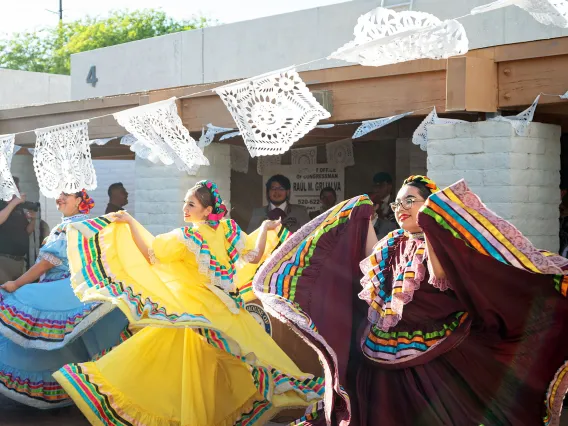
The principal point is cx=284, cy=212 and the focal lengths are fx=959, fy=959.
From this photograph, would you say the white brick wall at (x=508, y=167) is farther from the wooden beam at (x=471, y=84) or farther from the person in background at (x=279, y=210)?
the person in background at (x=279, y=210)

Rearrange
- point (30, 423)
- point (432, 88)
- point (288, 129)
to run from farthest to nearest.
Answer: point (432, 88)
point (30, 423)
point (288, 129)

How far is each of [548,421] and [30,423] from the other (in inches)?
146

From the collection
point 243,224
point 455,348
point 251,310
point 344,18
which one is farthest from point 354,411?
point 344,18

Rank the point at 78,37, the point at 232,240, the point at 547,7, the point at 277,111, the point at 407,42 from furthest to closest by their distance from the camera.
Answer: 1. the point at 78,37
2. the point at 232,240
3. the point at 277,111
4. the point at 407,42
5. the point at 547,7

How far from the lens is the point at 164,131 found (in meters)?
6.76

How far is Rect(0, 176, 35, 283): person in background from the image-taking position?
9.38 m

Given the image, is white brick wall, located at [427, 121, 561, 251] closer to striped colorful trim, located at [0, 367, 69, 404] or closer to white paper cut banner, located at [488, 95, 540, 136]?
white paper cut banner, located at [488, 95, 540, 136]

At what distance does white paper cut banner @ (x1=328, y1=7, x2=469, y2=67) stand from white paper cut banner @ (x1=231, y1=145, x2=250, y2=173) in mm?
5663

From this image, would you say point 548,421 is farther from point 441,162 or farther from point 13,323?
point 13,323

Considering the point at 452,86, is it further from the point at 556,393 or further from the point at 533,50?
the point at 556,393

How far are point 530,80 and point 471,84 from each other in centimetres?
40

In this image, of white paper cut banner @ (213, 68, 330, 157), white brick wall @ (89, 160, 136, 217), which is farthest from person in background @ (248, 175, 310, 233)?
white brick wall @ (89, 160, 136, 217)

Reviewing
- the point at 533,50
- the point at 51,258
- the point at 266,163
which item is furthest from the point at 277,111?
the point at 266,163

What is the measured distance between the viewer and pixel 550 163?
7.03m
